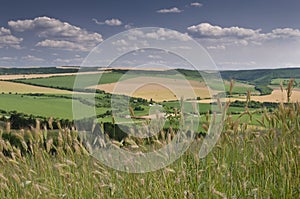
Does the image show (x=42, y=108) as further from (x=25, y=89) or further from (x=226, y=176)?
(x=226, y=176)

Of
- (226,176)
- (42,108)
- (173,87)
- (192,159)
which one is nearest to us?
(226,176)

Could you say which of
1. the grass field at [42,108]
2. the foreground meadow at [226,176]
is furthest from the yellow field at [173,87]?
the grass field at [42,108]

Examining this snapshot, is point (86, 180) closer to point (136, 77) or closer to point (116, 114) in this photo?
point (116, 114)

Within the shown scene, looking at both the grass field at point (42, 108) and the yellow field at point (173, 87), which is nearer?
the yellow field at point (173, 87)

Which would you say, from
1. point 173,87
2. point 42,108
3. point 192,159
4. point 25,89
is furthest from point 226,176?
point 25,89

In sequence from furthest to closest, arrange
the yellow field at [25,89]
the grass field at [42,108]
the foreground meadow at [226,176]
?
the yellow field at [25,89] < the grass field at [42,108] < the foreground meadow at [226,176]

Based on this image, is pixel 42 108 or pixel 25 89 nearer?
pixel 42 108

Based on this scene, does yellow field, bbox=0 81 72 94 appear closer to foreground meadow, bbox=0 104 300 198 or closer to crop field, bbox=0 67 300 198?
crop field, bbox=0 67 300 198

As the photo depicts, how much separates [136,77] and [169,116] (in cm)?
103

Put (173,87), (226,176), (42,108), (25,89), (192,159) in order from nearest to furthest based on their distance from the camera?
1. (226,176)
2. (192,159)
3. (173,87)
4. (42,108)
5. (25,89)

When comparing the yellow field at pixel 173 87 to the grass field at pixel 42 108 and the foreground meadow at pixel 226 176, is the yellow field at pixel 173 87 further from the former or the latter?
the grass field at pixel 42 108

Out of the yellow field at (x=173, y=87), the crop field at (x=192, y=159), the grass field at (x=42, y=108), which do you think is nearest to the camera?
the crop field at (x=192, y=159)

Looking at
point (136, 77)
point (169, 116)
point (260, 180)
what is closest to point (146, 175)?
point (169, 116)

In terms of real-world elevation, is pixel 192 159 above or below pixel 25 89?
below
